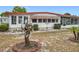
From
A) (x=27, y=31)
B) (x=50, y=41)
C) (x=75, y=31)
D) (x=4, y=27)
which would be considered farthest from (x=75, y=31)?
(x=4, y=27)

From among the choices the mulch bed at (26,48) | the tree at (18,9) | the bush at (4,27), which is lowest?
the mulch bed at (26,48)

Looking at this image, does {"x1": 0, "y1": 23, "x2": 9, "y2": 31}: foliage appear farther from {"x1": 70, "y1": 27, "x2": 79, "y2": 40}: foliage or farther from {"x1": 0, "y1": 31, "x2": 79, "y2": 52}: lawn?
{"x1": 70, "y1": 27, "x2": 79, "y2": 40}: foliage

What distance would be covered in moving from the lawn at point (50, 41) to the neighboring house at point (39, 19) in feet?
0.43

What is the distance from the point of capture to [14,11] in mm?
3404

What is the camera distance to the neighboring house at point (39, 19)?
336 cm

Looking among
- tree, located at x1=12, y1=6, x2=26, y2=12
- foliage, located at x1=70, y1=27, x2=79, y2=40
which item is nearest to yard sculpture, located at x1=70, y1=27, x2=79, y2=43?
foliage, located at x1=70, y1=27, x2=79, y2=40

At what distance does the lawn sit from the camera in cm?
335

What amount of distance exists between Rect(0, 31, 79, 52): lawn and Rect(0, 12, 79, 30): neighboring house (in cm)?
13

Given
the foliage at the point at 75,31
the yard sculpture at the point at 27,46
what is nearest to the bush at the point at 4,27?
the yard sculpture at the point at 27,46

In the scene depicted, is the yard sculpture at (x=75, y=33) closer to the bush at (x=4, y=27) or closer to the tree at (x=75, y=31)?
the tree at (x=75, y=31)

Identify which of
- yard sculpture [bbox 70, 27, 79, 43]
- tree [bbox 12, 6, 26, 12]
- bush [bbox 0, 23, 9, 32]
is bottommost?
yard sculpture [bbox 70, 27, 79, 43]

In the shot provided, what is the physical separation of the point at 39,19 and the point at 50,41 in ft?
1.35
